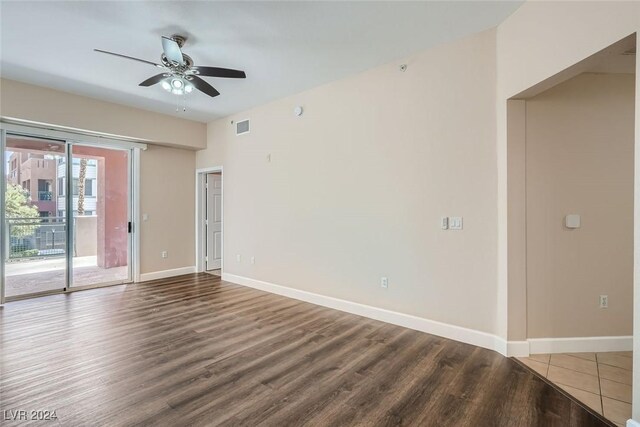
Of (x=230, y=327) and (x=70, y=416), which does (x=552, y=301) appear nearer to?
(x=230, y=327)

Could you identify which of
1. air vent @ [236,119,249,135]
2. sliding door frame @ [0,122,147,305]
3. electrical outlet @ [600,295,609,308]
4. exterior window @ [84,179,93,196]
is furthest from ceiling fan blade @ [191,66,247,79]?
electrical outlet @ [600,295,609,308]

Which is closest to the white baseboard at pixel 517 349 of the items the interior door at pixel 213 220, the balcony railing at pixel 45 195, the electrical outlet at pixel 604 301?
the electrical outlet at pixel 604 301

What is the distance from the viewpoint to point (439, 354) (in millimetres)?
2762

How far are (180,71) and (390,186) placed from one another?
257 centimetres

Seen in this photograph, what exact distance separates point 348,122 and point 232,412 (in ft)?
10.8

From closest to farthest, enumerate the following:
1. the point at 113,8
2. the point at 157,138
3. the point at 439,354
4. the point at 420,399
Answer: the point at 420,399 → the point at 113,8 → the point at 439,354 → the point at 157,138

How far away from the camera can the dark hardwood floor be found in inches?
76.7

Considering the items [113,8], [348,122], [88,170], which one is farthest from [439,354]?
[88,170]

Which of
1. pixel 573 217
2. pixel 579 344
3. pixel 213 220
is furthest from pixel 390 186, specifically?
pixel 213 220

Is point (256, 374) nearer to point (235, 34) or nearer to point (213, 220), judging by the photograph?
point (235, 34)

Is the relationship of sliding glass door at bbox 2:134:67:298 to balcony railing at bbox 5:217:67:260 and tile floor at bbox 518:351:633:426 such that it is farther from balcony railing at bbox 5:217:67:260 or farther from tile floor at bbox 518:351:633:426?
tile floor at bbox 518:351:633:426

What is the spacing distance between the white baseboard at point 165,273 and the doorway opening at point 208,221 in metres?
0.18

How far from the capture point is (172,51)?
8.86ft

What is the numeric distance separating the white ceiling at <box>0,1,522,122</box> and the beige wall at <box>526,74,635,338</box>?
1.11 meters
